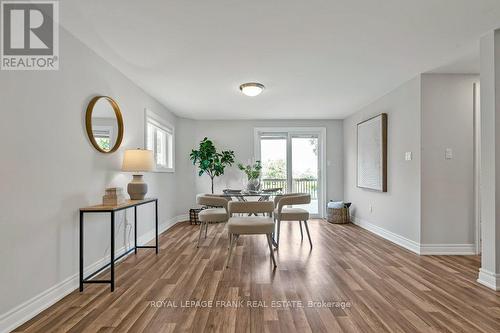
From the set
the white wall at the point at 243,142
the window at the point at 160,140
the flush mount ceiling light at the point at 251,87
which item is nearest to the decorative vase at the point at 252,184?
the flush mount ceiling light at the point at 251,87

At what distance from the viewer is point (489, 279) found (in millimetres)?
2432

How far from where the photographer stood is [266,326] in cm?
181

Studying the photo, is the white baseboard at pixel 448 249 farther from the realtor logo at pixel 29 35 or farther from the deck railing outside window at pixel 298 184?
the realtor logo at pixel 29 35

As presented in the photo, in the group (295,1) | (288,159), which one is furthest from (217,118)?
(295,1)

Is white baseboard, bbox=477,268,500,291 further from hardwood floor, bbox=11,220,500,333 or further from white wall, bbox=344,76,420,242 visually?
white wall, bbox=344,76,420,242

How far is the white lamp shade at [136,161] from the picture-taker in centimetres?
306

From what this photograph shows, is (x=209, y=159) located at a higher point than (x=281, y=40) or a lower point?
lower

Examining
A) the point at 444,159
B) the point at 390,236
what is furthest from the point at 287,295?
the point at 444,159

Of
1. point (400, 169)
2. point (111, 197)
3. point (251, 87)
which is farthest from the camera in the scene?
point (400, 169)

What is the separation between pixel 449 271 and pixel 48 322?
372cm

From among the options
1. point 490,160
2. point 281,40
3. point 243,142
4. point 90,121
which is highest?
point 281,40

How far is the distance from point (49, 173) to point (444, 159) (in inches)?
171

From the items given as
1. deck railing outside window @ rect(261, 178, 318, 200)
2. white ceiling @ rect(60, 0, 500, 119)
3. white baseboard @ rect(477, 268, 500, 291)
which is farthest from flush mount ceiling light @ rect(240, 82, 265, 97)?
white baseboard @ rect(477, 268, 500, 291)

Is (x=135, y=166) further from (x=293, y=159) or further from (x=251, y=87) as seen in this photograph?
(x=293, y=159)
